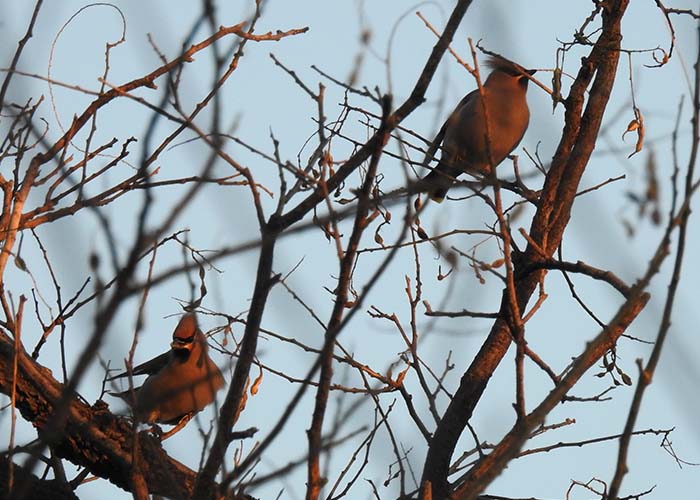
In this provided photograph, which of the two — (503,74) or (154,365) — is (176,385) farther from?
(503,74)

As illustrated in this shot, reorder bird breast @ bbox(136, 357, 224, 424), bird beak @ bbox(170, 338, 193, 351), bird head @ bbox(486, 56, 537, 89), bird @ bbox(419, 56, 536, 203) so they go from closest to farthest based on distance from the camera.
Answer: bird breast @ bbox(136, 357, 224, 424) → bird beak @ bbox(170, 338, 193, 351) → bird @ bbox(419, 56, 536, 203) → bird head @ bbox(486, 56, 537, 89)

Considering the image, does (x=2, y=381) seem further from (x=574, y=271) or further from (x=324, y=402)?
(x=574, y=271)

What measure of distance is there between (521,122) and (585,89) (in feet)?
5.18

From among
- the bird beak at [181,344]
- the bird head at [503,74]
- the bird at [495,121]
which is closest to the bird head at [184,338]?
the bird beak at [181,344]

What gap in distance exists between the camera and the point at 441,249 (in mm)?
3262

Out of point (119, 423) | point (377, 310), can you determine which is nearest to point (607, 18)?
point (377, 310)

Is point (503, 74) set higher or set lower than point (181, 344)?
higher

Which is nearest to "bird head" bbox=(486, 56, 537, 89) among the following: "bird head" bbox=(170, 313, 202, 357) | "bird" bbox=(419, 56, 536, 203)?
"bird" bbox=(419, 56, 536, 203)

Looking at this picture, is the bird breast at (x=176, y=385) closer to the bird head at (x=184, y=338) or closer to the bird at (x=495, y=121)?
the bird head at (x=184, y=338)

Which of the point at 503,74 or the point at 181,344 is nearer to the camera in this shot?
the point at 181,344

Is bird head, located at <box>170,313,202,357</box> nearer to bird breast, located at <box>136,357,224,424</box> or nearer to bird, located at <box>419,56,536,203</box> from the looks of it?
bird breast, located at <box>136,357,224,424</box>

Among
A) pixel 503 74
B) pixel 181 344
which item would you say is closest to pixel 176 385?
pixel 181 344

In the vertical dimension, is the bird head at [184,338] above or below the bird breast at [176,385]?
above

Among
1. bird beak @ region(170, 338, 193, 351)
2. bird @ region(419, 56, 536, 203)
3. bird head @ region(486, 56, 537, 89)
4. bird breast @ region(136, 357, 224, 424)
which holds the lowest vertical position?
bird breast @ region(136, 357, 224, 424)
